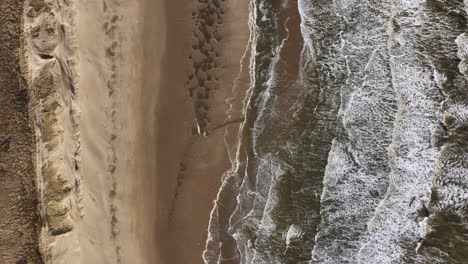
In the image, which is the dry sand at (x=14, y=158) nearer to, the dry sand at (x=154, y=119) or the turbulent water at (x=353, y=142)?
the dry sand at (x=154, y=119)

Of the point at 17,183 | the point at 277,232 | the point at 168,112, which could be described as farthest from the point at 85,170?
the point at 277,232

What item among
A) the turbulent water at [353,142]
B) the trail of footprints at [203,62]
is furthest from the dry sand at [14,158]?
the turbulent water at [353,142]

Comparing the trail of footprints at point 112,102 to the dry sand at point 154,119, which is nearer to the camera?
the dry sand at point 154,119

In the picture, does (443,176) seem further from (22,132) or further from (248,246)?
(22,132)

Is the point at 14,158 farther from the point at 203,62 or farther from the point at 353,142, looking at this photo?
the point at 353,142

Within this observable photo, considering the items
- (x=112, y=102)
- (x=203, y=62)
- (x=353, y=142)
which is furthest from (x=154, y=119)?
(x=353, y=142)

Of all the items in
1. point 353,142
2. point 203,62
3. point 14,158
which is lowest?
point 14,158
